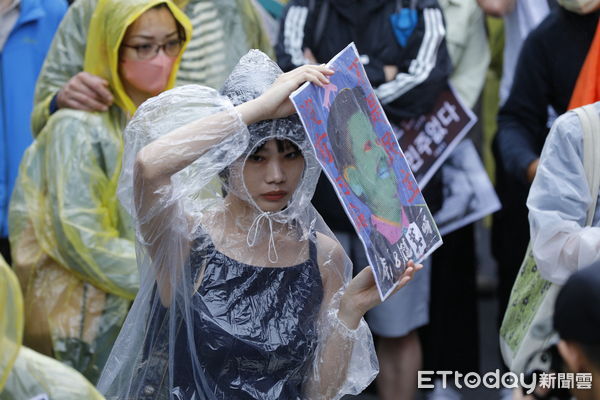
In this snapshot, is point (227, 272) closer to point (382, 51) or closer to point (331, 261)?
point (331, 261)

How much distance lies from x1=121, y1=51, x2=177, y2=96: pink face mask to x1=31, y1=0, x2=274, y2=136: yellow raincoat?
335 mm

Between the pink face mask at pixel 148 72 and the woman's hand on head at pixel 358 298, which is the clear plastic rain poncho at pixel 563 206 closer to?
the woman's hand on head at pixel 358 298

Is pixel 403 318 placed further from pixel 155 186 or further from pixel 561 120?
pixel 155 186

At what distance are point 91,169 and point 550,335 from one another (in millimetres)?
1619

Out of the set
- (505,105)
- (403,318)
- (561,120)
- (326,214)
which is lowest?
(403,318)

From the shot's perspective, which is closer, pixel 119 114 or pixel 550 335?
pixel 550 335

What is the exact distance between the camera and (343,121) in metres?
2.88

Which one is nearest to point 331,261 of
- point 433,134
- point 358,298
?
point 358,298

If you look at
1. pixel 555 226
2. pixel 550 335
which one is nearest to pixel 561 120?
pixel 555 226

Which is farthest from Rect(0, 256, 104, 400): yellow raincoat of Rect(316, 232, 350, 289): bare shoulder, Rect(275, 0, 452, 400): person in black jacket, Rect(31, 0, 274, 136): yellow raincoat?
Rect(275, 0, 452, 400): person in black jacket

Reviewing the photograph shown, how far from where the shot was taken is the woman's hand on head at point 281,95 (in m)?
2.83

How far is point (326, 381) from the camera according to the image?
10.2 feet

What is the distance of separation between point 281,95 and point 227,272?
47cm

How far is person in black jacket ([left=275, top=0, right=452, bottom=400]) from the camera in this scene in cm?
478
